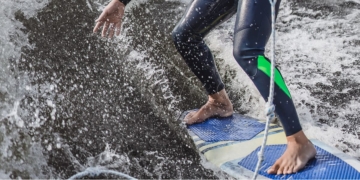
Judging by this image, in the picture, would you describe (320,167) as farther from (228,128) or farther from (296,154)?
(228,128)

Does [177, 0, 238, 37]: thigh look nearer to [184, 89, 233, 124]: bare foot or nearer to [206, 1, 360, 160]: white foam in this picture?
[184, 89, 233, 124]: bare foot

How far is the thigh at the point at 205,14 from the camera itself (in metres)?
2.63

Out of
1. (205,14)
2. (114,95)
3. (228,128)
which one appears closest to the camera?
(205,14)

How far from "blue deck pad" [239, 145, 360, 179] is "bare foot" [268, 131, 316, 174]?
0.10 feet

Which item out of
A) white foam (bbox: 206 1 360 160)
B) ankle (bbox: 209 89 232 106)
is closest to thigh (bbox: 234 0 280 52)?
ankle (bbox: 209 89 232 106)

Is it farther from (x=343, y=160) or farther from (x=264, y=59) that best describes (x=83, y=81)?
(x=343, y=160)

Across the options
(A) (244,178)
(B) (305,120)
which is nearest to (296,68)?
(B) (305,120)

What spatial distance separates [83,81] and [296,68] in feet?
5.17

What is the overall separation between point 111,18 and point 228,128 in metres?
0.97

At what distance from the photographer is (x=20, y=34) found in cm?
376

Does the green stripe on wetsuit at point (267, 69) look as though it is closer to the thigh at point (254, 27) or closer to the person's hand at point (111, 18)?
the thigh at point (254, 27)

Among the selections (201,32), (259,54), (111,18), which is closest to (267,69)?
(259,54)

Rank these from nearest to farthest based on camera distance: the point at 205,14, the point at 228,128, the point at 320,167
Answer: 1. the point at 320,167
2. the point at 205,14
3. the point at 228,128

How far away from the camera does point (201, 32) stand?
276 cm
